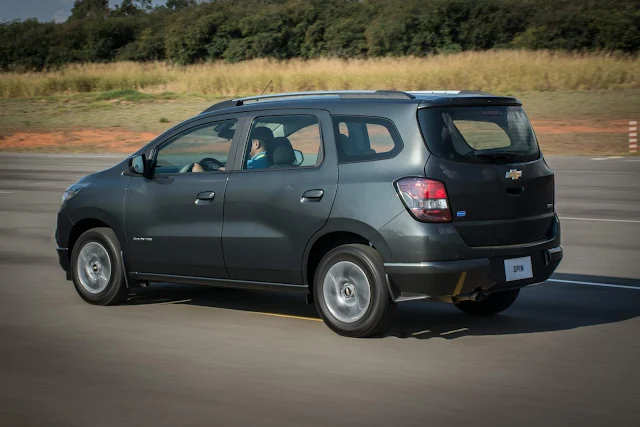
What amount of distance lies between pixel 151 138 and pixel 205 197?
28.4 m

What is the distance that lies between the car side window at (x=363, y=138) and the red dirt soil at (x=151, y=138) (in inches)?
904

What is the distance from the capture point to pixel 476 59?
159 ft

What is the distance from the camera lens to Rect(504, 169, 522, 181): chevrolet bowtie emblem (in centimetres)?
758

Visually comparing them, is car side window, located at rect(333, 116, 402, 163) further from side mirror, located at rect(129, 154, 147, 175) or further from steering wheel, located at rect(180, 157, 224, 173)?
side mirror, located at rect(129, 154, 147, 175)

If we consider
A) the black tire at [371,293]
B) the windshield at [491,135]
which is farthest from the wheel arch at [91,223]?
the windshield at [491,135]

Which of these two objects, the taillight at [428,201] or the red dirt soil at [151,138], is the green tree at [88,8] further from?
the taillight at [428,201]

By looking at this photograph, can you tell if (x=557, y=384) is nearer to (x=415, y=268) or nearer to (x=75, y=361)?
(x=415, y=268)

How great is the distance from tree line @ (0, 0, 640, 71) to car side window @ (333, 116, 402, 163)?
53.3m

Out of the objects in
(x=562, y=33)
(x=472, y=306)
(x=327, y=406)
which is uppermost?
(x=327, y=406)

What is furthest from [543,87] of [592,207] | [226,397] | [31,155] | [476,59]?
[226,397]

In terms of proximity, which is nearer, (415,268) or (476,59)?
(415,268)

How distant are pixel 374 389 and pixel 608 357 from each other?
67.6 inches

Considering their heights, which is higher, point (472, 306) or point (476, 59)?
point (472, 306)

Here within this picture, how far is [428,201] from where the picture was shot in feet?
23.9
